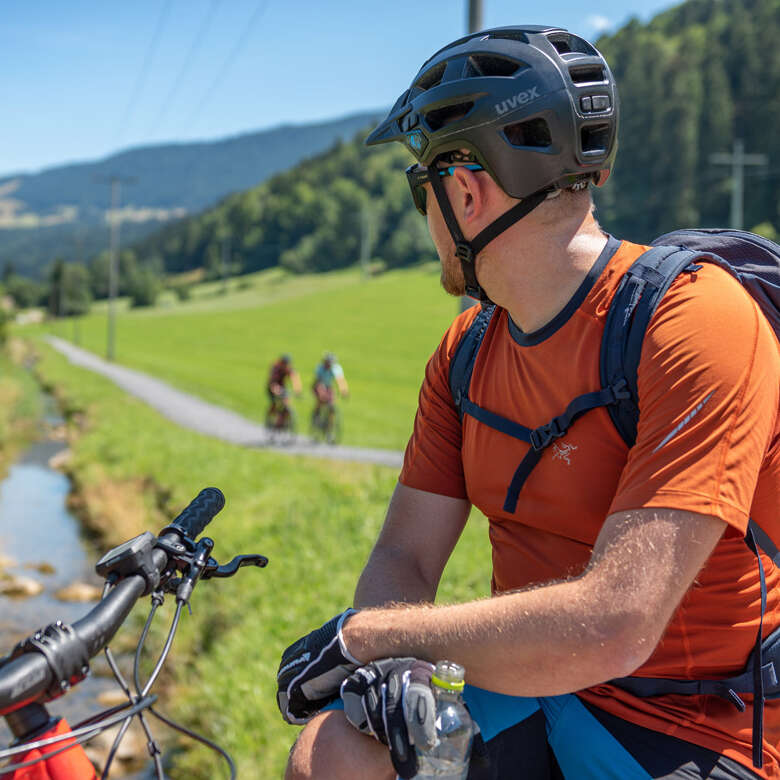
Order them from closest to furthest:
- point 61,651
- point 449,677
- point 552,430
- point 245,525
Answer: point 61,651, point 449,677, point 552,430, point 245,525

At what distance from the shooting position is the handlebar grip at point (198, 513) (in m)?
1.81

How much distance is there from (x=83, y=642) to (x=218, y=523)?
31.8 feet

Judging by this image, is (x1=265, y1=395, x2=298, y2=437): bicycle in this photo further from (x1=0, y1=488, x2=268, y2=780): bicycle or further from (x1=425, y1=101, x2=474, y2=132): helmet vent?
(x1=0, y1=488, x2=268, y2=780): bicycle

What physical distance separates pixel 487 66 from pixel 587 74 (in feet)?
0.75

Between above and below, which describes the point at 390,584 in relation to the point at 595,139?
below

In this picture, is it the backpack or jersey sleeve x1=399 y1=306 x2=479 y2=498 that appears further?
jersey sleeve x1=399 y1=306 x2=479 y2=498

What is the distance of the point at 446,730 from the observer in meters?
1.58

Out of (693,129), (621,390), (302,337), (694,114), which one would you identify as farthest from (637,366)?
(694,114)

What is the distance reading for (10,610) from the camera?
36.0 ft

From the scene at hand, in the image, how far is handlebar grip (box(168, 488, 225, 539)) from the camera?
71.4 inches

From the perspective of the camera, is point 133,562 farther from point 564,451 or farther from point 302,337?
point 302,337

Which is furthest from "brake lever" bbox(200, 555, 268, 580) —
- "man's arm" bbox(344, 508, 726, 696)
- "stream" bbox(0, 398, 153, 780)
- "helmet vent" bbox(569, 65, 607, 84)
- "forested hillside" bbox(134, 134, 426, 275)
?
"forested hillside" bbox(134, 134, 426, 275)

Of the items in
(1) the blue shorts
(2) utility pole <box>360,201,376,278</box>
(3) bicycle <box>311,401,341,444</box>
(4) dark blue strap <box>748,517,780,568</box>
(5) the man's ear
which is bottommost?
(2) utility pole <box>360,201,376,278</box>

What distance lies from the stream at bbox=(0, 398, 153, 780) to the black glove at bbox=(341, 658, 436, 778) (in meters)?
5.18
